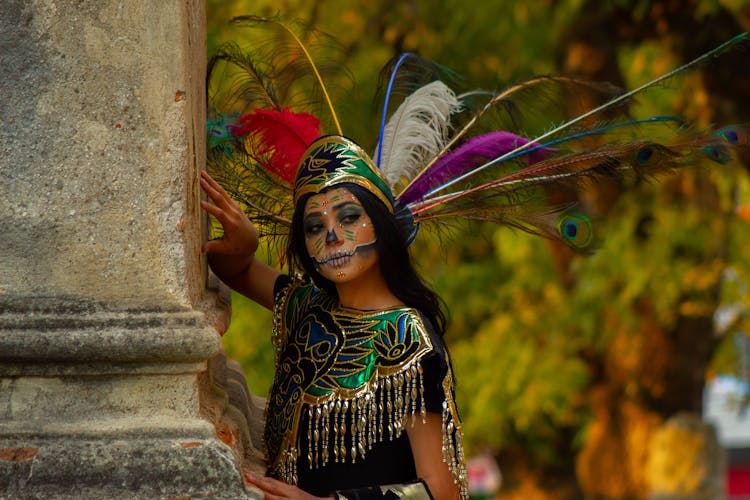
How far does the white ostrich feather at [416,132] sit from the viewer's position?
3.70 m

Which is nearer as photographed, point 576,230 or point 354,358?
point 354,358

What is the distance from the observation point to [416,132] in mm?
3746

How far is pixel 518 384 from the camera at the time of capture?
9.78 metres

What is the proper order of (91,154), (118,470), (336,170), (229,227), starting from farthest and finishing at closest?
(229,227) → (336,170) → (91,154) → (118,470)

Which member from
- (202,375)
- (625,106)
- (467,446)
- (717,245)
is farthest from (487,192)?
(467,446)

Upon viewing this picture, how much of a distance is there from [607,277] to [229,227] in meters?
6.30

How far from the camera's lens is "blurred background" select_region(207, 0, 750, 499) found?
8.81 meters

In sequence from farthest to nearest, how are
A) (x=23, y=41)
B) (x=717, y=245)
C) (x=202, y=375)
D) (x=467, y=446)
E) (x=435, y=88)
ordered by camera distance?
(x=467, y=446), (x=717, y=245), (x=435, y=88), (x=202, y=375), (x=23, y=41)

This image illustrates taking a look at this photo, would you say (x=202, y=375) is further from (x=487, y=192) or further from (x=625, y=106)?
(x=625, y=106)

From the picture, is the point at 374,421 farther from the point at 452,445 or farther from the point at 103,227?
the point at 103,227

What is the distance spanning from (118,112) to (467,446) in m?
9.02

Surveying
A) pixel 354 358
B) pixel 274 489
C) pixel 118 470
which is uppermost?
pixel 354 358

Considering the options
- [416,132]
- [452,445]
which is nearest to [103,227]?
[452,445]

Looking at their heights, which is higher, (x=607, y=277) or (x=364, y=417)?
(x=607, y=277)
